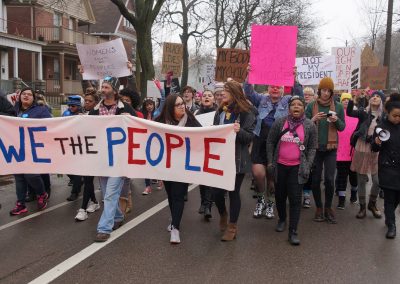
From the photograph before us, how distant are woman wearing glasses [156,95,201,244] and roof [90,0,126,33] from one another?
132ft

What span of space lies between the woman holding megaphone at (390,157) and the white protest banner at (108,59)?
4.91 meters

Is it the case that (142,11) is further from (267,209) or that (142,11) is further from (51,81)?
(51,81)

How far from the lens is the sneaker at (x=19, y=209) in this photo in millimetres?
6398

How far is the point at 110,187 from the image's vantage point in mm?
5406

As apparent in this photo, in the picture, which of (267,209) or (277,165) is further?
(267,209)

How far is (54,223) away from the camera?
237 inches

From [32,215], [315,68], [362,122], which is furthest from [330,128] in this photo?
[315,68]

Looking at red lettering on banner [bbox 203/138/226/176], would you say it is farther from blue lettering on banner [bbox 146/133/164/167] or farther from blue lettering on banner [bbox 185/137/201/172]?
blue lettering on banner [bbox 146/133/164/167]

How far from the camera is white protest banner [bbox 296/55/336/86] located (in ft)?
37.4

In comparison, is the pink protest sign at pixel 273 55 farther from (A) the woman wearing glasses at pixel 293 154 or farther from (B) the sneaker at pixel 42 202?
(B) the sneaker at pixel 42 202

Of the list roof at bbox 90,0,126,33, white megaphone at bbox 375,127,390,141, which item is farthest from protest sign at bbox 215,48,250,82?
roof at bbox 90,0,126,33

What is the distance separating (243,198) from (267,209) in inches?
48.3

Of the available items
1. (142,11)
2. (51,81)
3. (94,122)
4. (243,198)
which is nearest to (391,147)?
(243,198)

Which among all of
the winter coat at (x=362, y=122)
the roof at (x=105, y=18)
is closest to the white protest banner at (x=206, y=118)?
the winter coat at (x=362, y=122)
